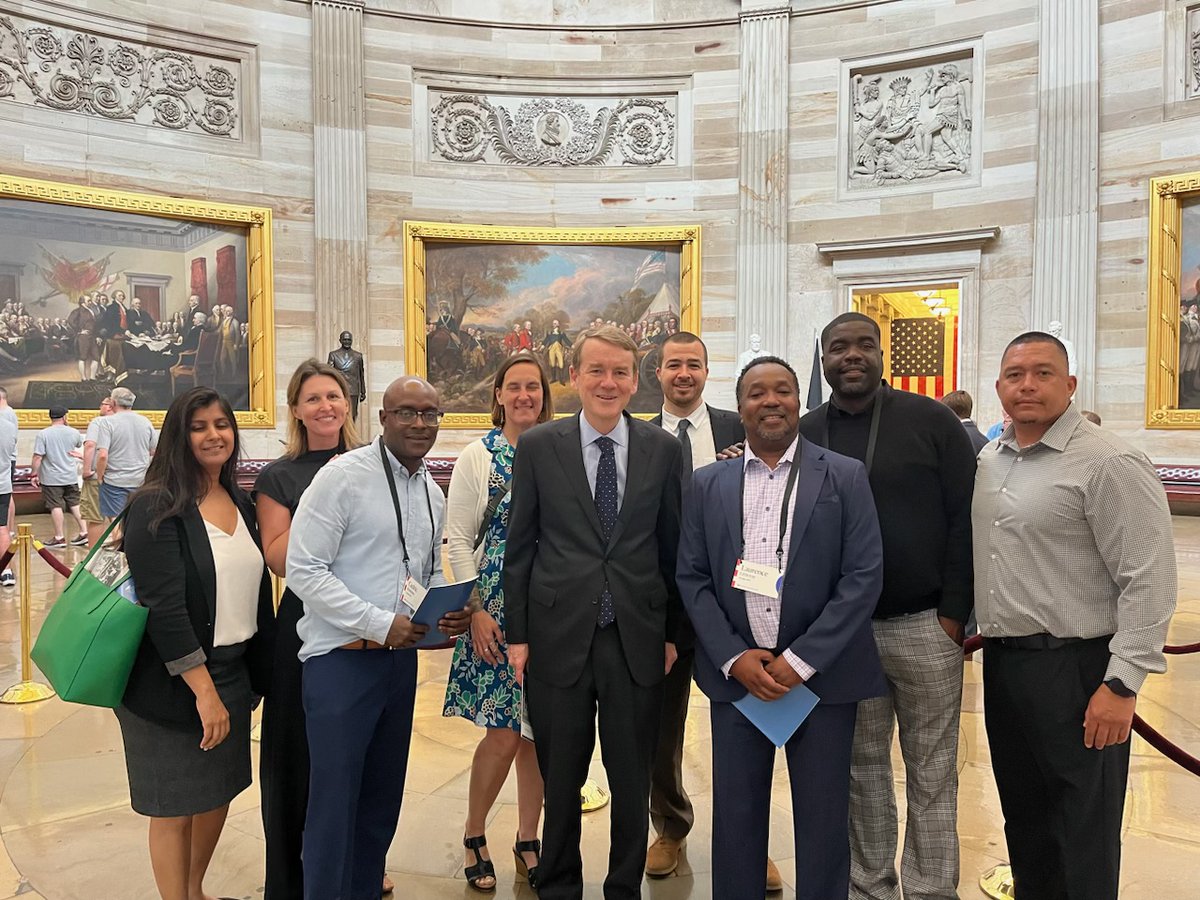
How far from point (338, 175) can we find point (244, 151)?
1.55 m

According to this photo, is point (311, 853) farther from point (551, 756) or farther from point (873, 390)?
point (873, 390)

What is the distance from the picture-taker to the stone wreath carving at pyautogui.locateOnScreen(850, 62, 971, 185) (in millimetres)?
14414

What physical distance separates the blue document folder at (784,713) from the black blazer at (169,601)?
5.85 feet

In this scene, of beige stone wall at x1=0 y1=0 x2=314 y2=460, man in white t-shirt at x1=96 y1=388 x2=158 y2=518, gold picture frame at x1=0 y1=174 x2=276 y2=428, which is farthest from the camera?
beige stone wall at x1=0 y1=0 x2=314 y2=460

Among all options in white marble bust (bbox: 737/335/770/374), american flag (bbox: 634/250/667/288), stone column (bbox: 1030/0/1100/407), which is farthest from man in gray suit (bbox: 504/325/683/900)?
american flag (bbox: 634/250/667/288)

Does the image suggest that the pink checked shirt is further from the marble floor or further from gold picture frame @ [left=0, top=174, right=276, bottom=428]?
gold picture frame @ [left=0, top=174, right=276, bottom=428]

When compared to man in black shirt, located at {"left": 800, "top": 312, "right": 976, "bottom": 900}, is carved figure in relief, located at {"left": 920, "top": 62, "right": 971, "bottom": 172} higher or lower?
higher

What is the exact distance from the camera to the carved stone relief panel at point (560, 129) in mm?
15656

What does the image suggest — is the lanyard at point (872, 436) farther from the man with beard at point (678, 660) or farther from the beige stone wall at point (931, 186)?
the beige stone wall at point (931, 186)

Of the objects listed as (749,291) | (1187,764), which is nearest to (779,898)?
(1187,764)

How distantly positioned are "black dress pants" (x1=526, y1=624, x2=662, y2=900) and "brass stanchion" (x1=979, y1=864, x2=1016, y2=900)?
4.91ft

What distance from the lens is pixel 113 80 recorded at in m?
13.4

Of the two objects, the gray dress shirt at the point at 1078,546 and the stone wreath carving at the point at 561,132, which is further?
the stone wreath carving at the point at 561,132

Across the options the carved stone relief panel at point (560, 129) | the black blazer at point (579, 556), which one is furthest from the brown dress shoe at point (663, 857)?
the carved stone relief panel at point (560, 129)
